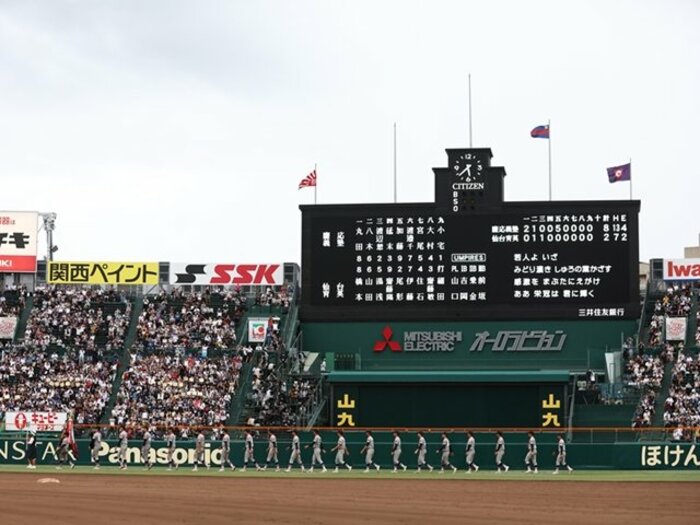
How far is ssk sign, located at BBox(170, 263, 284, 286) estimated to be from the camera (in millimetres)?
69312

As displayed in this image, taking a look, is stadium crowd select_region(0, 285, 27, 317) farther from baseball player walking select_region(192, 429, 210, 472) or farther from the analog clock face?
the analog clock face

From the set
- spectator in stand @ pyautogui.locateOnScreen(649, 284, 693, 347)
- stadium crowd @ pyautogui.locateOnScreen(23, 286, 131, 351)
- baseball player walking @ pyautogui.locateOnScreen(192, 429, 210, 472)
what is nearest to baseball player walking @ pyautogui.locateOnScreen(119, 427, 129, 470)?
baseball player walking @ pyautogui.locateOnScreen(192, 429, 210, 472)

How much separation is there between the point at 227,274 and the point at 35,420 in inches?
566

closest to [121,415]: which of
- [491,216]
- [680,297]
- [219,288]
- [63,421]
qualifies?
[63,421]

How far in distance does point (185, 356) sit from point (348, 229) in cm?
1076

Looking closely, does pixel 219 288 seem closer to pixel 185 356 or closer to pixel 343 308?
pixel 185 356

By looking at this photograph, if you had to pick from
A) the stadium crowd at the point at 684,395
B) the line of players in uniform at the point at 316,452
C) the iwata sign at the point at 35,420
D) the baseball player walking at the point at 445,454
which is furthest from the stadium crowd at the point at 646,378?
the iwata sign at the point at 35,420

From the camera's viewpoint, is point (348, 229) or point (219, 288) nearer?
point (348, 229)

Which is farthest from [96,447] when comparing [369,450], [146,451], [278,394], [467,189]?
[467,189]

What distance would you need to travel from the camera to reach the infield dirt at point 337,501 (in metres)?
30.3

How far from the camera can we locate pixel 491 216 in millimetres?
59844

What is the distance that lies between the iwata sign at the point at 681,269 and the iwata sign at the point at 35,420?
30.5m

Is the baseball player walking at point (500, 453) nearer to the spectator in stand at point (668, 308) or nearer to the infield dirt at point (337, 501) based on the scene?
the infield dirt at point (337, 501)

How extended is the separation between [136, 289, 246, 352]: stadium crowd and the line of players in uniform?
12.2 meters
